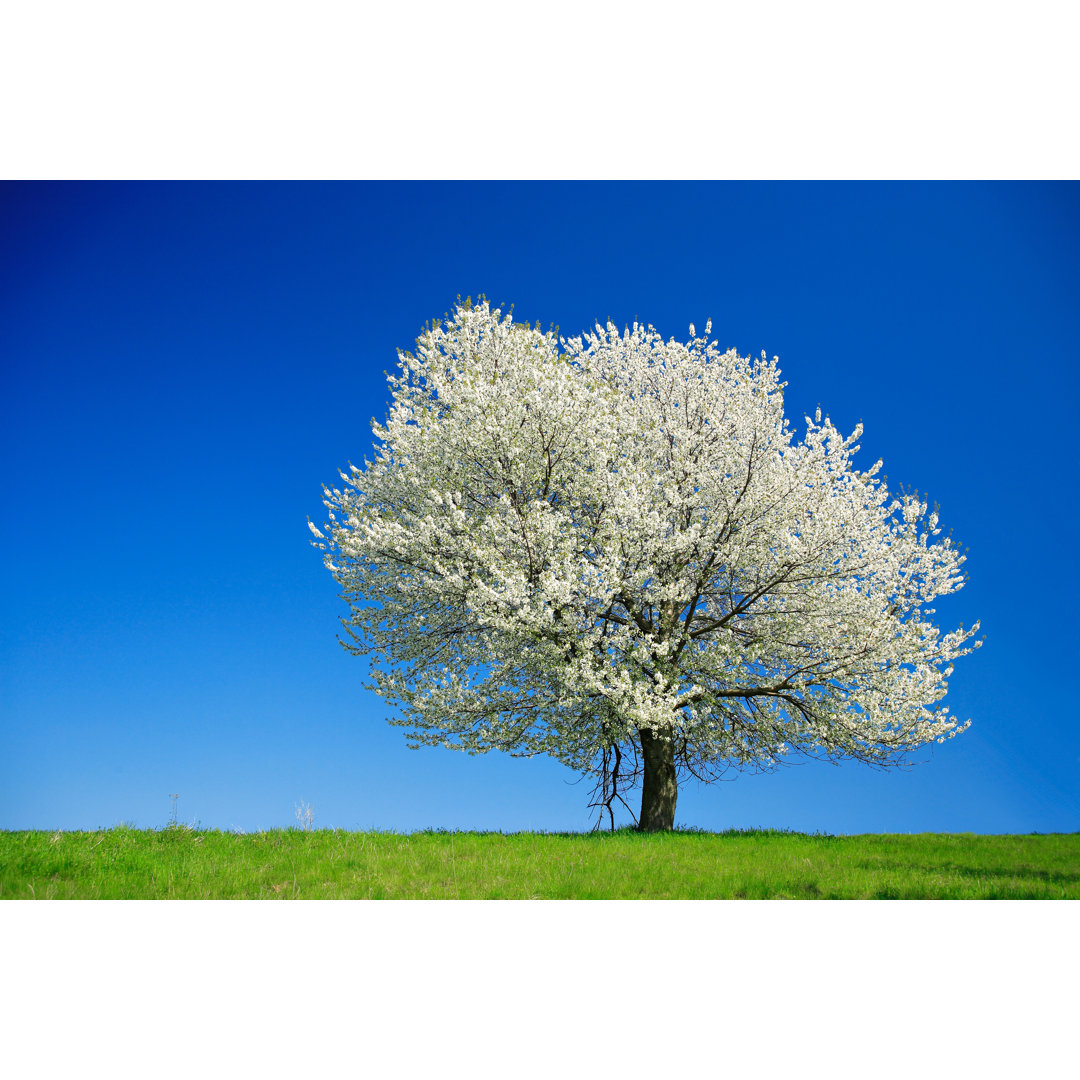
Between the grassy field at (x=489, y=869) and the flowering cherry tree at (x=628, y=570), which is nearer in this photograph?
the grassy field at (x=489, y=869)

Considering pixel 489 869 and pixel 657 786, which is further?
pixel 657 786

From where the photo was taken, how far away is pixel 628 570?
1625 centimetres

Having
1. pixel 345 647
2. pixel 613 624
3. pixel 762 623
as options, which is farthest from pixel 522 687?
pixel 762 623

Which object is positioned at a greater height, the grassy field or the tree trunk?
the tree trunk

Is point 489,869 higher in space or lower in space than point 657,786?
lower

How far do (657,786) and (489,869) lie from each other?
685 centimetres

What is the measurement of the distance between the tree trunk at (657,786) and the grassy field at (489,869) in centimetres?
251

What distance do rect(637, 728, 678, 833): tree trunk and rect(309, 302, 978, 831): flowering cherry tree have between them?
0.17ft

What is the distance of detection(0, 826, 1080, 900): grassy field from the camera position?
9.99 metres

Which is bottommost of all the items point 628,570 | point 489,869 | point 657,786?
point 489,869

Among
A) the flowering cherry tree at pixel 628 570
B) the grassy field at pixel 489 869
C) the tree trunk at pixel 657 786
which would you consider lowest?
the grassy field at pixel 489 869

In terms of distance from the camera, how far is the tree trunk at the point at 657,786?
1694 centimetres

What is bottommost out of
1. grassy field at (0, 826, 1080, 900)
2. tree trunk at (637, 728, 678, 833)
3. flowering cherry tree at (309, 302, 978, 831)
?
grassy field at (0, 826, 1080, 900)

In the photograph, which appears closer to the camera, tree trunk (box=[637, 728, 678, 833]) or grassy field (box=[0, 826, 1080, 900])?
grassy field (box=[0, 826, 1080, 900])
